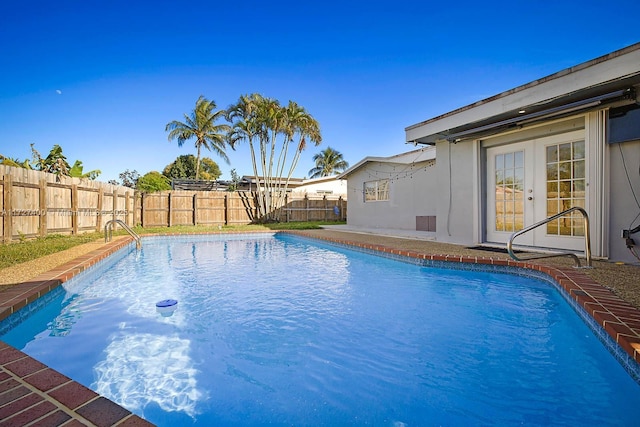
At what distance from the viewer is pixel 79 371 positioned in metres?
2.51

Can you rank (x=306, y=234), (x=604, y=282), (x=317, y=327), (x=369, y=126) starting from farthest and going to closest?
1. (x=369, y=126)
2. (x=306, y=234)
3. (x=604, y=282)
4. (x=317, y=327)

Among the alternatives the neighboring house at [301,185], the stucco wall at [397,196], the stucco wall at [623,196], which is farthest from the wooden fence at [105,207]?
the stucco wall at [623,196]

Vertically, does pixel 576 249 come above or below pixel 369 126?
below

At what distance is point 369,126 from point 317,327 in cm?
1829

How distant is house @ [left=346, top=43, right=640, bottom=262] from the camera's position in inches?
196

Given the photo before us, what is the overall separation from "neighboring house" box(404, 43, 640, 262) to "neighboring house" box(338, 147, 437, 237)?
2.61 metres

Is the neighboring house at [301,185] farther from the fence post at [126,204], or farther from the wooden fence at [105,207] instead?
the fence post at [126,204]

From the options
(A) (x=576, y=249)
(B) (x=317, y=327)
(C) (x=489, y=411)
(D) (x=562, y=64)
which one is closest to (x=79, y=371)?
(B) (x=317, y=327)

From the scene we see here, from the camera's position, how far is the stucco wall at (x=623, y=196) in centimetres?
495

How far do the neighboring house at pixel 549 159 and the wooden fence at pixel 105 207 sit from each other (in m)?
10.5

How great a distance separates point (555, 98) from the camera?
5.45 meters

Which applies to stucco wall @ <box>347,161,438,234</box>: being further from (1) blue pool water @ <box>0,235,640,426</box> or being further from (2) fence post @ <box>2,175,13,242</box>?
(2) fence post @ <box>2,175,13,242</box>

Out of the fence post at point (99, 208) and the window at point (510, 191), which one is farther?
the fence post at point (99, 208)

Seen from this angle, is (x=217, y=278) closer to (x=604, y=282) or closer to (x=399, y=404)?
(x=399, y=404)
